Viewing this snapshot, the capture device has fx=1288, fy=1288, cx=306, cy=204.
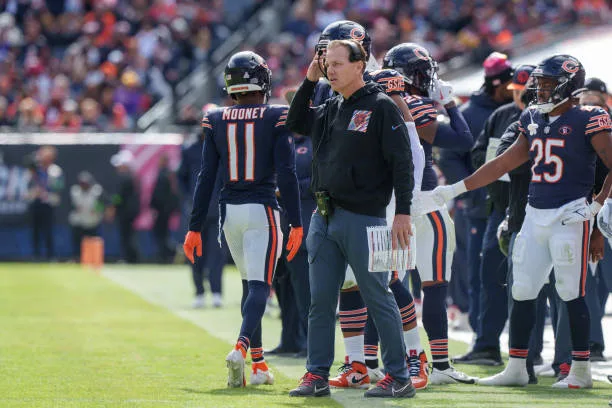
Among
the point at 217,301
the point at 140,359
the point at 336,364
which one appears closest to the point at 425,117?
the point at 336,364

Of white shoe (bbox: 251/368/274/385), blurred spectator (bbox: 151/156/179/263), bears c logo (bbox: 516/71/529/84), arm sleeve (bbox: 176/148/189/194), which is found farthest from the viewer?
blurred spectator (bbox: 151/156/179/263)

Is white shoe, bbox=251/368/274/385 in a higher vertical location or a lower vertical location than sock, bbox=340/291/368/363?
lower

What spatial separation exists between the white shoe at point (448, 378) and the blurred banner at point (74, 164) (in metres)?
13.7

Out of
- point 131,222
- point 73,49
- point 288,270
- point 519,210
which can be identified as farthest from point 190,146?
point 73,49

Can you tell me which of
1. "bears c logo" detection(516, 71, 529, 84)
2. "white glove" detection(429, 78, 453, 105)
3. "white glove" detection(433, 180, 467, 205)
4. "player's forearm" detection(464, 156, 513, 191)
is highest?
"bears c logo" detection(516, 71, 529, 84)

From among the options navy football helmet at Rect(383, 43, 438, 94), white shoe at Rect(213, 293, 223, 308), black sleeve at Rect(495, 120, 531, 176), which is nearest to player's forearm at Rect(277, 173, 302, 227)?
navy football helmet at Rect(383, 43, 438, 94)

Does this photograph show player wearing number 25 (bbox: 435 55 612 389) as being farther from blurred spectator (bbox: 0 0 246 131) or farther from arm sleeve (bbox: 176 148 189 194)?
blurred spectator (bbox: 0 0 246 131)

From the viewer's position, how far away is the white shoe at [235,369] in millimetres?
7141

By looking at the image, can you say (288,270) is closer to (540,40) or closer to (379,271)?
(379,271)

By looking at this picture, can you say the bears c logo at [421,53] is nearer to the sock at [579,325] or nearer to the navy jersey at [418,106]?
the navy jersey at [418,106]

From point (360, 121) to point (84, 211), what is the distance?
573 inches

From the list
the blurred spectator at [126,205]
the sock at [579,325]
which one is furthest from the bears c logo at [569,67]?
the blurred spectator at [126,205]

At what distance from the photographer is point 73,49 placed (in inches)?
942

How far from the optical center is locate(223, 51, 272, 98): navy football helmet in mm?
7520
